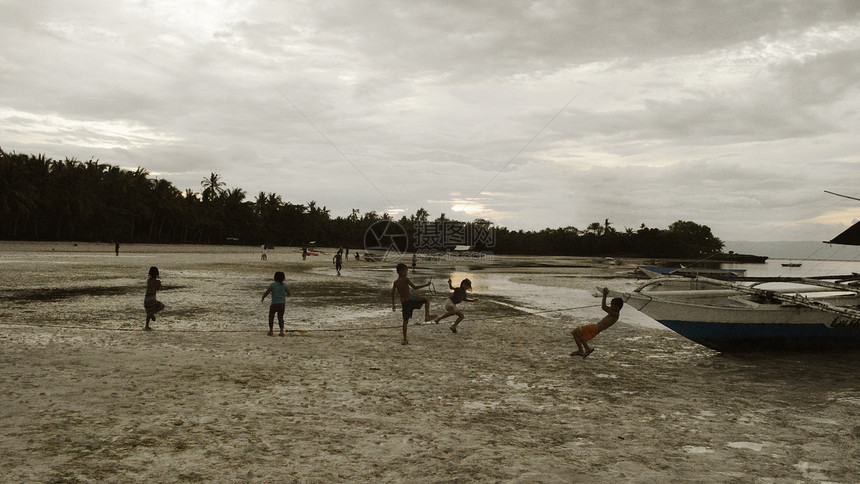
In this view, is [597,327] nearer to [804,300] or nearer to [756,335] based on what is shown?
[756,335]

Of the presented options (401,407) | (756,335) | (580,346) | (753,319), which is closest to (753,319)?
(753,319)

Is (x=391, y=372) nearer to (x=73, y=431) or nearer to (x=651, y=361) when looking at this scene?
(x=73, y=431)

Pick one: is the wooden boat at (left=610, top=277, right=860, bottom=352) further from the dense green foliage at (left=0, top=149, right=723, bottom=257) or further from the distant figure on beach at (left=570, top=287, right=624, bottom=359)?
the dense green foliage at (left=0, top=149, right=723, bottom=257)

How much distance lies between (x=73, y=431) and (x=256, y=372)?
3.18 metres

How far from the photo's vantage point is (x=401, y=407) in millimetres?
7117

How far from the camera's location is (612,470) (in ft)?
17.0

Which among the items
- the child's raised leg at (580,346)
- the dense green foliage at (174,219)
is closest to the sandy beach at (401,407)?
the child's raised leg at (580,346)

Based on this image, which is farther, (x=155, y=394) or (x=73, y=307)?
(x=73, y=307)

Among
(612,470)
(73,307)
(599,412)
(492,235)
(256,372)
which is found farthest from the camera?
(492,235)

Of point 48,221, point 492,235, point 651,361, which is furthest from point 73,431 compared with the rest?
point 492,235

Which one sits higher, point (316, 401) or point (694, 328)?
point (694, 328)

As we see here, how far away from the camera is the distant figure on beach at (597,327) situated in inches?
404

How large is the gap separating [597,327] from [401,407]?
522cm

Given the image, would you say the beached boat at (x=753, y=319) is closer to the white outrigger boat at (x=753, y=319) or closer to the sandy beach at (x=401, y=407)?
the white outrigger boat at (x=753, y=319)
